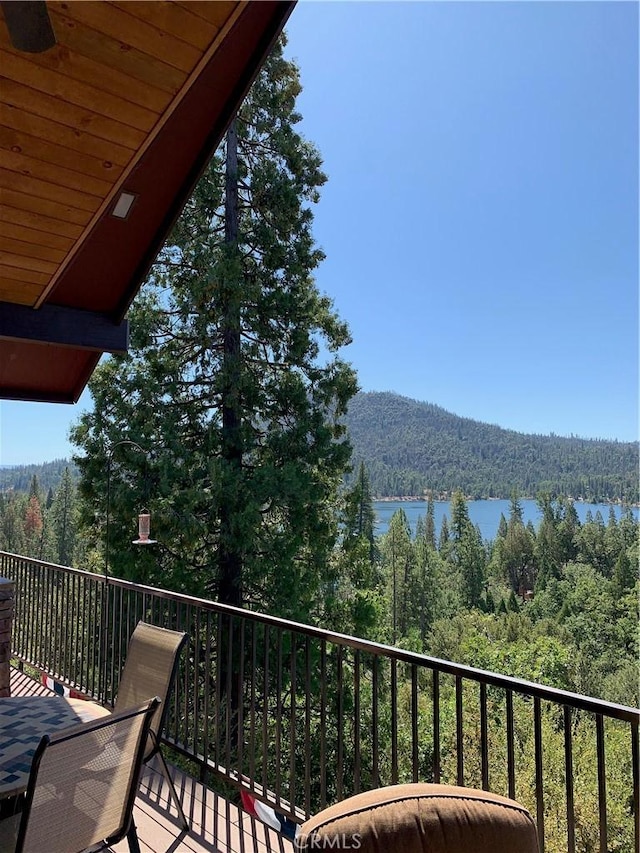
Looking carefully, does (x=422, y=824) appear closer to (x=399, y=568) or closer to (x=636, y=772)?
(x=636, y=772)

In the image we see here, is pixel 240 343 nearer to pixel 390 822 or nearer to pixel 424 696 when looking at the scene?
pixel 390 822

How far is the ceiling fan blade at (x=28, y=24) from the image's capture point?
53.3 inches

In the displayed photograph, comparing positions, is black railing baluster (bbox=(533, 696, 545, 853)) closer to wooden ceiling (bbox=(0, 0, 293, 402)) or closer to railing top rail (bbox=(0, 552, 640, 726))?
railing top rail (bbox=(0, 552, 640, 726))

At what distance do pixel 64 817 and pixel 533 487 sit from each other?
78.3 meters

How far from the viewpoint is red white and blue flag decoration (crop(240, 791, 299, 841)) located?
2.39 m

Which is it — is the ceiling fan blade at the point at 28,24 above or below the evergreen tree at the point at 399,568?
above

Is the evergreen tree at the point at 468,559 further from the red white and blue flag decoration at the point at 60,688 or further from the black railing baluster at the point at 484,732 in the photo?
the black railing baluster at the point at 484,732

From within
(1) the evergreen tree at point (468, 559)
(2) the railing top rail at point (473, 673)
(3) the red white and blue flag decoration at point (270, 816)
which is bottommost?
(1) the evergreen tree at point (468, 559)

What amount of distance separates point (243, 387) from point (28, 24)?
8632 millimetres

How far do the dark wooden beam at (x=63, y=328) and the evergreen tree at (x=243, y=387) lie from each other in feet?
18.5

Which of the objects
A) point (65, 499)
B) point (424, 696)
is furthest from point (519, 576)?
point (65, 499)

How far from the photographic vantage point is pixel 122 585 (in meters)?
3.78

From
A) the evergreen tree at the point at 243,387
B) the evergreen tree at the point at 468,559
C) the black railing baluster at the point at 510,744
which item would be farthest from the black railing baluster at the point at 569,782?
the evergreen tree at the point at 468,559

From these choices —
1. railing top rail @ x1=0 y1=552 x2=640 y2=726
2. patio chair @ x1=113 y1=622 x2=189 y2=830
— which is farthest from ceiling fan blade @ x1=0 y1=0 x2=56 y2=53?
patio chair @ x1=113 y1=622 x2=189 y2=830
